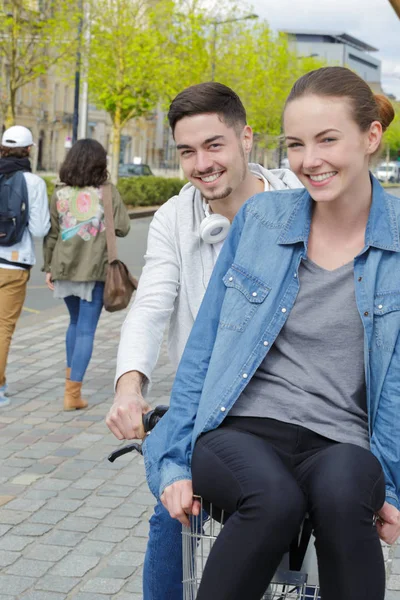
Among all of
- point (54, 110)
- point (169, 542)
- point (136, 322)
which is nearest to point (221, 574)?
point (169, 542)

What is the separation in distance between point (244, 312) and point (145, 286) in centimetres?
67

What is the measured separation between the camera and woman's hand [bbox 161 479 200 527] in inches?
90.4

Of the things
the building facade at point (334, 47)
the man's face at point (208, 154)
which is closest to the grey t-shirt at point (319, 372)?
the man's face at point (208, 154)

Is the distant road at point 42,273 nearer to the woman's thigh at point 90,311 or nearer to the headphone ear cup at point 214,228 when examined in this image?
the woman's thigh at point 90,311

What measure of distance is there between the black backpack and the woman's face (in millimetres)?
5882

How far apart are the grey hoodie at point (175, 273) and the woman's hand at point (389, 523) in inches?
35.6

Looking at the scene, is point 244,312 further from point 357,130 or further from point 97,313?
point 97,313

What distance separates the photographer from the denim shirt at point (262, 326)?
2.35 metres

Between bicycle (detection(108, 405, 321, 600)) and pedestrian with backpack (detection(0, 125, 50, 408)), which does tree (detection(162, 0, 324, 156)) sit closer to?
pedestrian with backpack (detection(0, 125, 50, 408))

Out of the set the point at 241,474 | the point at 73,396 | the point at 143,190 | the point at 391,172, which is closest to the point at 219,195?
the point at 241,474

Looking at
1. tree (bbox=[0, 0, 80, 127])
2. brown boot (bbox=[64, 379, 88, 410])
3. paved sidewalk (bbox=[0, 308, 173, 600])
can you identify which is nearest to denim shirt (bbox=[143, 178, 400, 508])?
paved sidewalk (bbox=[0, 308, 173, 600])

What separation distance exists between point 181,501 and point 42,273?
46.5ft

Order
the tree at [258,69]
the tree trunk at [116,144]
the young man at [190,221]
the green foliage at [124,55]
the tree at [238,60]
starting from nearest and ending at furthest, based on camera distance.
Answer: the young man at [190,221] → the green foliage at [124,55] → the tree trunk at [116,144] → the tree at [238,60] → the tree at [258,69]

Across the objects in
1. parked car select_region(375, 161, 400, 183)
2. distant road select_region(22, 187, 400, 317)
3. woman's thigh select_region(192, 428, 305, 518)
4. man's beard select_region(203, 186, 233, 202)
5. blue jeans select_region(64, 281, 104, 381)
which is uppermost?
man's beard select_region(203, 186, 233, 202)
